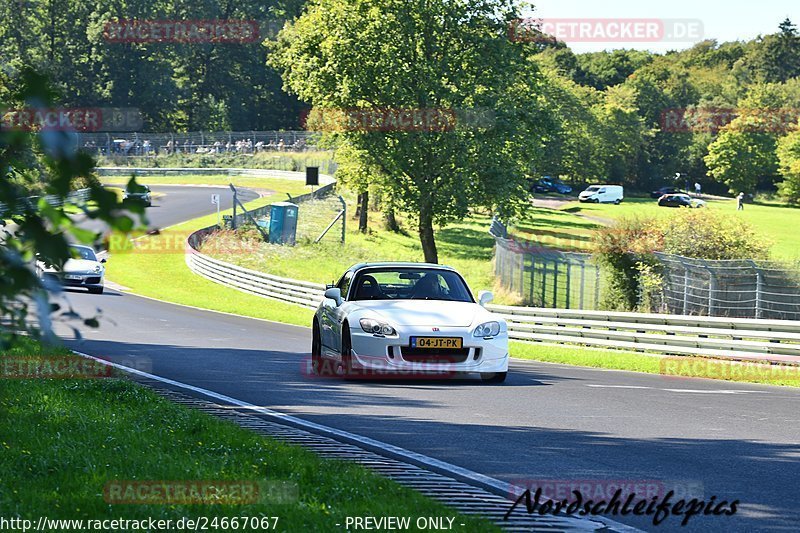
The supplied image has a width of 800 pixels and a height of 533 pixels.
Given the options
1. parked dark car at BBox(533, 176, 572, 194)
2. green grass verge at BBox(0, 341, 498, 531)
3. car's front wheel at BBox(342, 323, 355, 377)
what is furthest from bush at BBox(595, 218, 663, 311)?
parked dark car at BBox(533, 176, 572, 194)

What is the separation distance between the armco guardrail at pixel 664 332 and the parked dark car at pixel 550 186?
314ft

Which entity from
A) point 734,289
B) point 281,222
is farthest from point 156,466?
point 281,222

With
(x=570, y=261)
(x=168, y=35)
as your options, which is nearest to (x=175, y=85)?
(x=168, y=35)

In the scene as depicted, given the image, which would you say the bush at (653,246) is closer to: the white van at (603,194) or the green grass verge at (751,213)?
the green grass verge at (751,213)

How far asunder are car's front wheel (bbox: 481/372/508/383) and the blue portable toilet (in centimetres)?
4007

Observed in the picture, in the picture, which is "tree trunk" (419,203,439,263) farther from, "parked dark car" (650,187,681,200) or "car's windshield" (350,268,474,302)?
"parked dark car" (650,187,681,200)

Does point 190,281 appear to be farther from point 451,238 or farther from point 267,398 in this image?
point 267,398

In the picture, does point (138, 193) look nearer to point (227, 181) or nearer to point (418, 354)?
point (418, 354)

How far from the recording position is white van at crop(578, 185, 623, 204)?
111 m

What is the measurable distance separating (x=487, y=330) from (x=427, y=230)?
2928cm

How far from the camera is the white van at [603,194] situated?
11144 centimetres

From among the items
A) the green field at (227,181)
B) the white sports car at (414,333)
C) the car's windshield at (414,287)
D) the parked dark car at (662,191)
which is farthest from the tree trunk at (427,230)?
the parked dark car at (662,191)

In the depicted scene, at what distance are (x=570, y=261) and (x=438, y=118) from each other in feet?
31.4

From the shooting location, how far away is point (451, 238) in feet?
234
